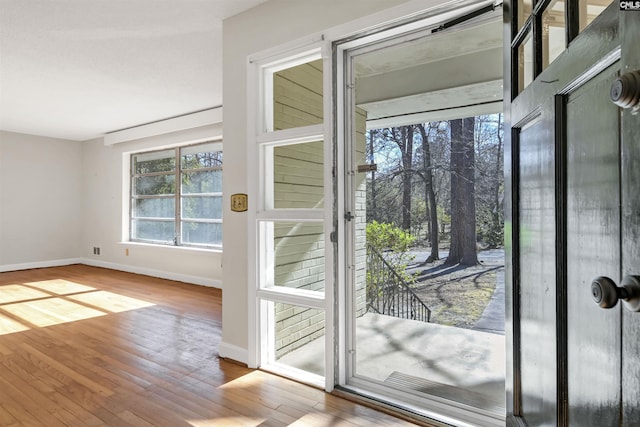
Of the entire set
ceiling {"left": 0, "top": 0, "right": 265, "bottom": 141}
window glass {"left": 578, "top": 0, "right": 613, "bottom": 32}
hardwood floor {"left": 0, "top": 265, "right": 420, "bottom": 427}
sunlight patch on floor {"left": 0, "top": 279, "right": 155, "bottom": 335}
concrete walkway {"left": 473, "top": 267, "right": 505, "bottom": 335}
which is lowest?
hardwood floor {"left": 0, "top": 265, "right": 420, "bottom": 427}

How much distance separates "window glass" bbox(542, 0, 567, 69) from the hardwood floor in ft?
5.76

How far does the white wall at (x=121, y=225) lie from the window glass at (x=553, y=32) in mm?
4574

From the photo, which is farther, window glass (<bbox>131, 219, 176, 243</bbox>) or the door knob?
window glass (<bbox>131, 219, 176, 243</bbox>)

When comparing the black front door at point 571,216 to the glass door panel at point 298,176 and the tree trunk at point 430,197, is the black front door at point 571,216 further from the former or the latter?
the glass door panel at point 298,176

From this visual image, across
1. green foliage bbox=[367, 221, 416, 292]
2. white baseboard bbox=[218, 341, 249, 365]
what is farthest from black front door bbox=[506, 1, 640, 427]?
white baseboard bbox=[218, 341, 249, 365]

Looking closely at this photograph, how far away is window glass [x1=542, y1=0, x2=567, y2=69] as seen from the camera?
0.97 m

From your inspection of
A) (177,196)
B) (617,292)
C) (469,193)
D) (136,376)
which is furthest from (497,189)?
(177,196)

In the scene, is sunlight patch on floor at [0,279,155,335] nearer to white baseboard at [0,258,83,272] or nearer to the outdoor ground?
white baseboard at [0,258,83,272]

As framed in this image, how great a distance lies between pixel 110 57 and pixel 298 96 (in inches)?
75.9

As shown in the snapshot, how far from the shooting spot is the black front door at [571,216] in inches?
27.3

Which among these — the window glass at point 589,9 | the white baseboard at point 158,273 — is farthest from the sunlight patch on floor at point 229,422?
the white baseboard at point 158,273

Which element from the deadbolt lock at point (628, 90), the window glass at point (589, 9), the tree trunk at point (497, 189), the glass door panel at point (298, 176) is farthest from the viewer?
the glass door panel at point (298, 176)

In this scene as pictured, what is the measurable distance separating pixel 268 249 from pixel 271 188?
42 centimetres

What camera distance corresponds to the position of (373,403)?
2.09 meters
